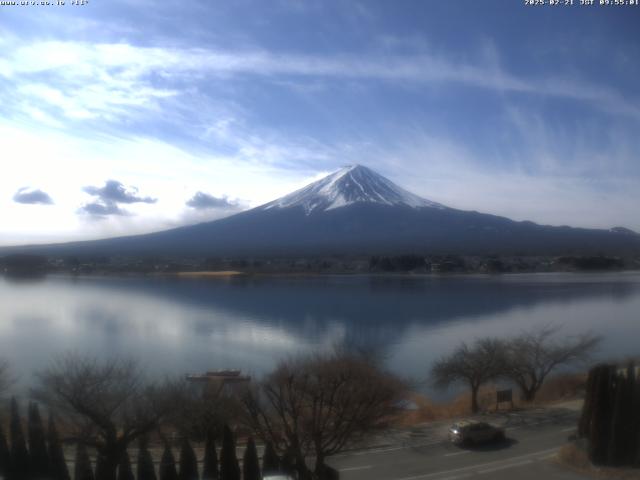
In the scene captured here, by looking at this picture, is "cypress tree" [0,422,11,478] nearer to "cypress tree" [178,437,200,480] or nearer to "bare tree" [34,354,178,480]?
"bare tree" [34,354,178,480]

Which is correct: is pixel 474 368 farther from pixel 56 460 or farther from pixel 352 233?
pixel 352 233

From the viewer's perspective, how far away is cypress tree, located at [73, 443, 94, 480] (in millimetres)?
3393

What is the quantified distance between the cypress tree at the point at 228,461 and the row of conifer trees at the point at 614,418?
86.5 inches

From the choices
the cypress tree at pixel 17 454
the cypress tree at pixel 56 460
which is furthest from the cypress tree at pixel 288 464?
the cypress tree at pixel 17 454

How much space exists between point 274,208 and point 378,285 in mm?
26410

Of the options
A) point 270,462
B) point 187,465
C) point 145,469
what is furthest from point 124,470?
point 270,462

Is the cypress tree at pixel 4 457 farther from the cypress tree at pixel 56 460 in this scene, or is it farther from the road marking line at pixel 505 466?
the road marking line at pixel 505 466

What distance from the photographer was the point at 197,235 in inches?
1610

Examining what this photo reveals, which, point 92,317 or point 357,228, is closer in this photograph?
point 92,317

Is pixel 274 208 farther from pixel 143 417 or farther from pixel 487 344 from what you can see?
pixel 143 417

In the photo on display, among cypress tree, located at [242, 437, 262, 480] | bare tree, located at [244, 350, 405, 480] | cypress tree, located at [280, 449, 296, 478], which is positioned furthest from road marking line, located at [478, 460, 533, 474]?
cypress tree, located at [242, 437, 262, 480]

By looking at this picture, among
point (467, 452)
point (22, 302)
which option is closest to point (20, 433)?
point (467, 452)

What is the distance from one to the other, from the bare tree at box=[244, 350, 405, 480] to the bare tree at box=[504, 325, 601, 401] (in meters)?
2.68

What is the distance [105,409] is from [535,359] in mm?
5045
